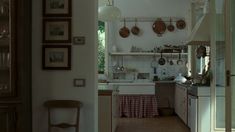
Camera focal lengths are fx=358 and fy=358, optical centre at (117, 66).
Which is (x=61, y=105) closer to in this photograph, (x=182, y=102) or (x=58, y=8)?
(x=58, y=8)

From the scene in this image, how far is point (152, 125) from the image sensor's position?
7.42 m

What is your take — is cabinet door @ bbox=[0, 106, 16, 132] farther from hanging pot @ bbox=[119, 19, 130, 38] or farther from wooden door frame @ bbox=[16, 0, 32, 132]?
hanging pot @ bbox=[119, 19, 130, 38]

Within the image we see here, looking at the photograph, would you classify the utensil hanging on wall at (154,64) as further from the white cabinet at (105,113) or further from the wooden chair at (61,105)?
the wooden chair at (61,105)

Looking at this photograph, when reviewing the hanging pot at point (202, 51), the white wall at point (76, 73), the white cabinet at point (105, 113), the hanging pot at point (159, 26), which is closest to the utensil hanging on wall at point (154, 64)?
the hanging pot at point (159, 26)

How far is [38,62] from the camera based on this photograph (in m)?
4.22

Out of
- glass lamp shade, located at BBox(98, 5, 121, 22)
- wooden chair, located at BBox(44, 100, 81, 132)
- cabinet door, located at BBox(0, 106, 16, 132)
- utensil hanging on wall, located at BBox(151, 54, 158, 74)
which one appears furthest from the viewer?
utensil hanging on wall, located at BBox(151, 54, 158, 74)

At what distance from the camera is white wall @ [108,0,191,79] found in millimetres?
9555

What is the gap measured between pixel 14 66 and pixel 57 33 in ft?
2.09

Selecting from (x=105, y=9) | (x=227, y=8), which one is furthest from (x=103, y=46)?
(x=227, y=8)

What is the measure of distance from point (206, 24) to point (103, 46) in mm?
3887

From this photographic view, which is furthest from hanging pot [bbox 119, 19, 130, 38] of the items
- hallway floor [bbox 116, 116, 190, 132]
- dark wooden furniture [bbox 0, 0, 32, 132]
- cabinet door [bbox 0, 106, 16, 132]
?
cabinet door [bbox 0, 106, 16, 132]

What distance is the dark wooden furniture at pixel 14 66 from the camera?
12.8 ft

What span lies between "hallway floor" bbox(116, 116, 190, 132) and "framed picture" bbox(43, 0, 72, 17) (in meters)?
3.30

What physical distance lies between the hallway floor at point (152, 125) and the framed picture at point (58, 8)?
3297 millimetres
